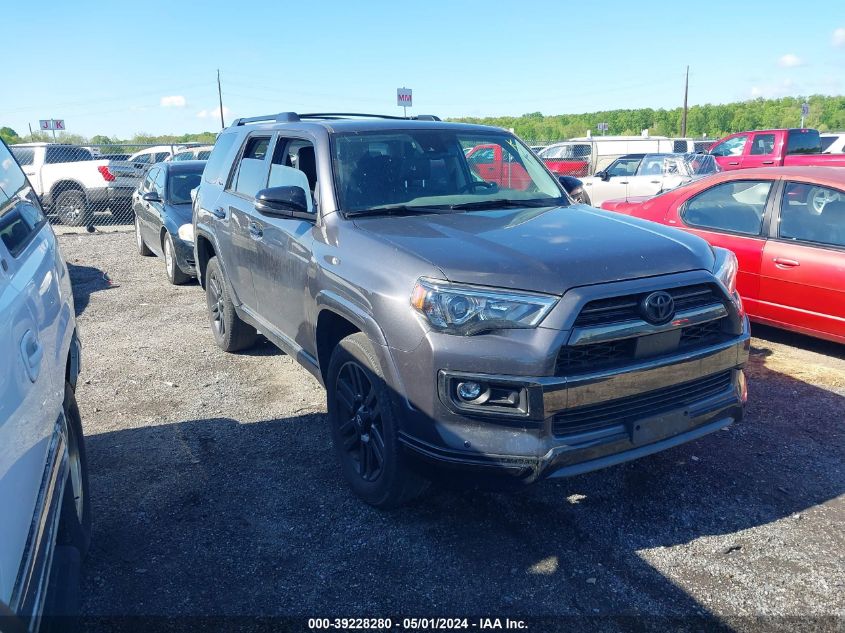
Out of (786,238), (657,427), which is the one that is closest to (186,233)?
(786,238)

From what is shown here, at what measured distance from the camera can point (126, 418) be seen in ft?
16.3

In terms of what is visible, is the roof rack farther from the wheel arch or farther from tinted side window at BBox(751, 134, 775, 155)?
tinted side window at BBox(751, 134, 775, 155)

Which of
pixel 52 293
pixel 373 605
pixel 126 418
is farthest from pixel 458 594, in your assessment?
pixel 126 418

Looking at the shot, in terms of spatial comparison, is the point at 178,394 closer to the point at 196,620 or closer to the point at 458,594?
the point at 196,620

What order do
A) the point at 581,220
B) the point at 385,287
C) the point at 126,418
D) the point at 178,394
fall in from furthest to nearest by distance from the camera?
the point at 178,394, the point at 126,418, the point at 581,220, the point at 385,287

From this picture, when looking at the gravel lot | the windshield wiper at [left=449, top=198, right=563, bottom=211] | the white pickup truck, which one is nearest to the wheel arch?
the white pickup truck

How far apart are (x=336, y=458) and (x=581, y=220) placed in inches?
77.4

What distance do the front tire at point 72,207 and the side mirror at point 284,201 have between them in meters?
13.4

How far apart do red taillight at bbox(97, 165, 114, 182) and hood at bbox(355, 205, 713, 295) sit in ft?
44.8

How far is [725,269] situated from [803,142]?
1686 cm

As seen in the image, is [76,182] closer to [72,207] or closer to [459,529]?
[72,207]

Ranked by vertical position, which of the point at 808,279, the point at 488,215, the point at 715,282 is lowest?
the point at 808,279

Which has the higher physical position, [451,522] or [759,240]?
[759,240]

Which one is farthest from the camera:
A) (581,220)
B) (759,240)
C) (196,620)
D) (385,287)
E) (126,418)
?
(759,240)
